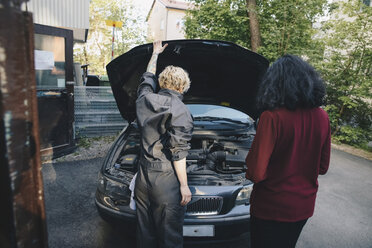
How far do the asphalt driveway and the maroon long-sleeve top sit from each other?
1.45 m

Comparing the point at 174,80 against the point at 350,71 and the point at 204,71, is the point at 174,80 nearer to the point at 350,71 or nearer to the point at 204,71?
the point at 204,71

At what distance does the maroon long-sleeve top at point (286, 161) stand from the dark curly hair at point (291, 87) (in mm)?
53

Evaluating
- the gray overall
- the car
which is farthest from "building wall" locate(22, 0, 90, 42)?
the gray overall

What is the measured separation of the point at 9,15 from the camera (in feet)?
2.48

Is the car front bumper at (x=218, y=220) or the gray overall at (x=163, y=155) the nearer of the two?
the gray overall at (x=163, y=155)

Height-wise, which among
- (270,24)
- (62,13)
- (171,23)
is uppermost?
(171,23)

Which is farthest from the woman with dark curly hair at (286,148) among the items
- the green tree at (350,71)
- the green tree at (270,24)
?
the green tree at (270,24)

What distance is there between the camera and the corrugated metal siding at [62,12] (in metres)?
7.27

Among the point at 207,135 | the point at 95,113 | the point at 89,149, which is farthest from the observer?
the point at 95,113

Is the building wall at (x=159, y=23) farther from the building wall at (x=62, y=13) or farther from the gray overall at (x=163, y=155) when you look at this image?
the gray overall at (x=163, y=155)

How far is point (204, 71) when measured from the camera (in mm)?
3359

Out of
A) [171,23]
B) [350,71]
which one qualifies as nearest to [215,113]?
[350,71]

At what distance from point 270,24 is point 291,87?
759 centimetres

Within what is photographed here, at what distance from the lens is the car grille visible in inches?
93.4
